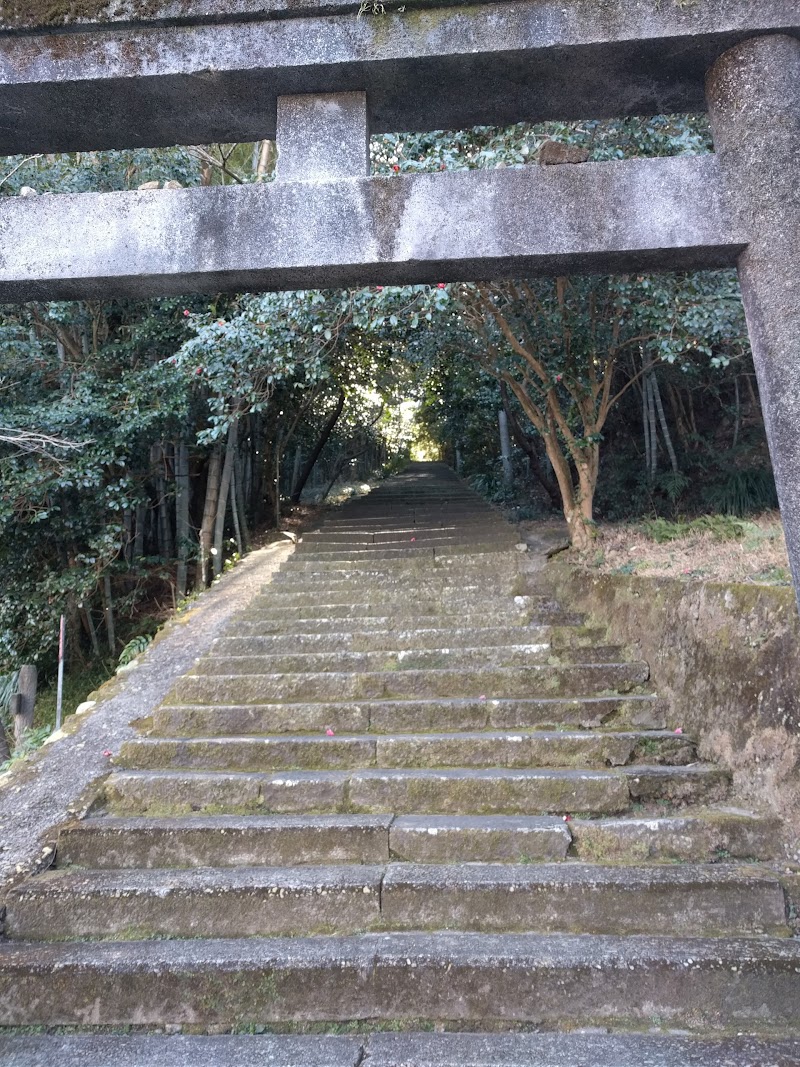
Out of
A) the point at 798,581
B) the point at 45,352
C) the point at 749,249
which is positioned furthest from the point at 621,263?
the point at 45,352

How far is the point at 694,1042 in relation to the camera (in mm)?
2342

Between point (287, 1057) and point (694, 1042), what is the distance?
1.43m

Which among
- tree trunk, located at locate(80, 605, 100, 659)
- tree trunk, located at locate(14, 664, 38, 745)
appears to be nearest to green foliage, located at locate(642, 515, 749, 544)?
tree trunk, located at locate(14, 664, 38, 745)

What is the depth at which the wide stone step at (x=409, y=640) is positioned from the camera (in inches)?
192

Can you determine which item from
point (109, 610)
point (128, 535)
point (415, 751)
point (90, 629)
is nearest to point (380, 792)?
point (415, 751)

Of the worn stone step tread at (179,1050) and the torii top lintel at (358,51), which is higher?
the torii top lintel at (358,51)

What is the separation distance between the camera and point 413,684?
4445 mm

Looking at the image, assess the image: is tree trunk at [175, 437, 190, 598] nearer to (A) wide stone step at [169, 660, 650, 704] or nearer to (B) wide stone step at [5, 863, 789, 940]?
(A) wide stone step at [169, 660, 650, 704]

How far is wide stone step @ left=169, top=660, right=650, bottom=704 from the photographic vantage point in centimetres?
428

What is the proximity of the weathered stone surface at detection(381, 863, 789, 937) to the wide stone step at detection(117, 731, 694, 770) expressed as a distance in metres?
0.74

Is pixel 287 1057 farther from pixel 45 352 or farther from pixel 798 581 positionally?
pixel 45 352

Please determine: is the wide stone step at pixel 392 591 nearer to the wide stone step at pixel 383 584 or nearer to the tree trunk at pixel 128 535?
the wide stone step at pixel 383 584

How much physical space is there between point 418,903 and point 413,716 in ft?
4.27

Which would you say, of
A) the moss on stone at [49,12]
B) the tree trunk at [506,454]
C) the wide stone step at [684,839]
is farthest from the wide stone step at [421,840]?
the tree trunk at [506,454]
